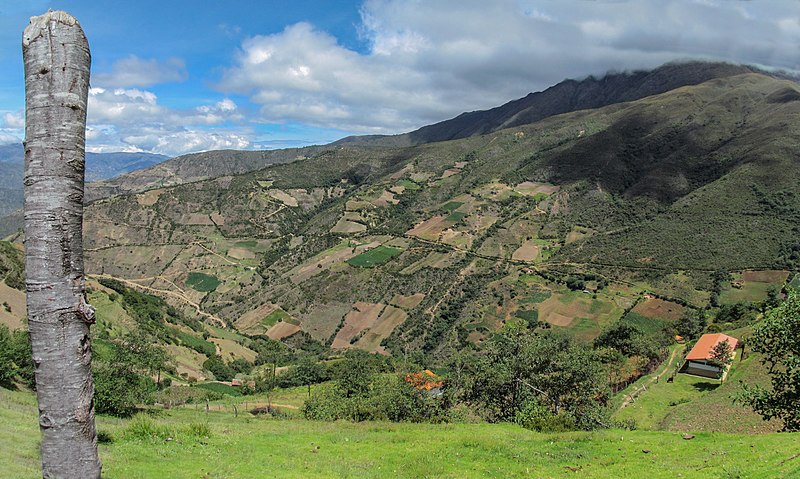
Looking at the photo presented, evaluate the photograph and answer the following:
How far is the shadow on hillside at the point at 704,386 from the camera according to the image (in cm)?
4799

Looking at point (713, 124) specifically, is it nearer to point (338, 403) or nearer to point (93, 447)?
point (338, 403)

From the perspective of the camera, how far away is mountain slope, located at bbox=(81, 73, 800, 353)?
331 feet

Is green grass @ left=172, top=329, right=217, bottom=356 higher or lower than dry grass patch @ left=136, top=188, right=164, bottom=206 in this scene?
lower

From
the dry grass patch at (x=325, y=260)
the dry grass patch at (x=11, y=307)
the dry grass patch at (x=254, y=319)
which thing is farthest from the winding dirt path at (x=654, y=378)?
the dry grass patch at (x=325, y=260)

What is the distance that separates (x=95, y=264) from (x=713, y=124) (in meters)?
229

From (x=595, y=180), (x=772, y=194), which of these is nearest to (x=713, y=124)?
(x=595, y=180)

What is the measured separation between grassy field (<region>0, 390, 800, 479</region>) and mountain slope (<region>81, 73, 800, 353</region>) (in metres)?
69.7

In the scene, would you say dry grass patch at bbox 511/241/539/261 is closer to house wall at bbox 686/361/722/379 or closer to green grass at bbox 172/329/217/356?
house wall at bbox 686/361/722/379

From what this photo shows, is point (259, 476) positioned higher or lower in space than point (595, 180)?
lower

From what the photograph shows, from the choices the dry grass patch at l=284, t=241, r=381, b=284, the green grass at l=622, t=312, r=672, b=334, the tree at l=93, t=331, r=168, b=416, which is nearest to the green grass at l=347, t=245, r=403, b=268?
the dry grass patch at l=284, t=241, r=381, b=284

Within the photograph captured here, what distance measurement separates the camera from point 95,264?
6043 inches

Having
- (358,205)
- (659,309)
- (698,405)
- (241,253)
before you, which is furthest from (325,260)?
(698,405)

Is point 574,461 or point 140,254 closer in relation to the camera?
point 574,461

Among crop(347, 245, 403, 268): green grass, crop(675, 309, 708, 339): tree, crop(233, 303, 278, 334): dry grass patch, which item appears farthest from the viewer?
crop(347, 245, 403, 268): green grass
